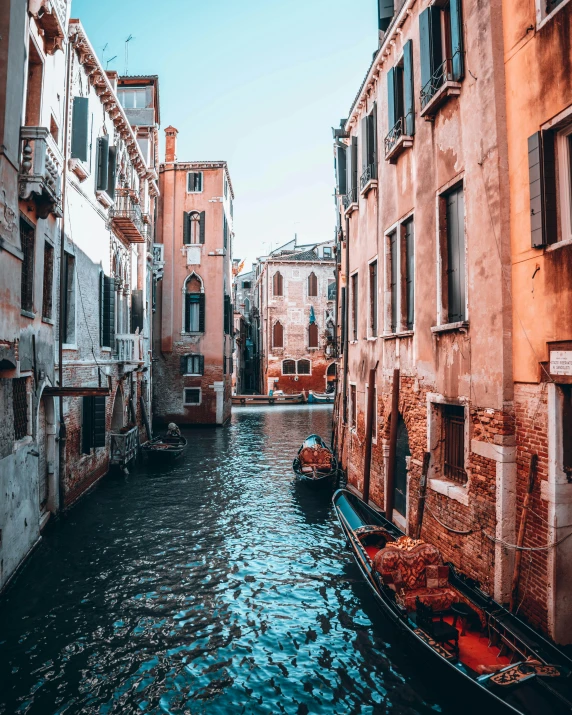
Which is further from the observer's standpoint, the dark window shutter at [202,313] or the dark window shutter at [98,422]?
the dark window shutter at [202,313]

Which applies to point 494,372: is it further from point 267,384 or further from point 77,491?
point 267,384

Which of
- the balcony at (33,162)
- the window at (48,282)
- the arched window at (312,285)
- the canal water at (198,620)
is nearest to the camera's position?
the canal water at (198,620)

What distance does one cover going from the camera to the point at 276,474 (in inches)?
630

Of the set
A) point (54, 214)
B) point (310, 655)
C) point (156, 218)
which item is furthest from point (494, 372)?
point (156, 218)

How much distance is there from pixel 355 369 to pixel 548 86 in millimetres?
8226

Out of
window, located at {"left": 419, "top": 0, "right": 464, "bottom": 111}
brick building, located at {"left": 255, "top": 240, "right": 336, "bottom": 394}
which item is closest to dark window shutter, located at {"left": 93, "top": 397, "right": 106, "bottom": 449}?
window, located at {"left": 419, "top": 0, "right": 464, "bottom": 111}

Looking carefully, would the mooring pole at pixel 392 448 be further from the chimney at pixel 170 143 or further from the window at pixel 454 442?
the chimney at pixel 170 143

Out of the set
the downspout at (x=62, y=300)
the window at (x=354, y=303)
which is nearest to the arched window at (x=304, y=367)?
the window at (x=354, y=303)

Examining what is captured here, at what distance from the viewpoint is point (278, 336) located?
1687 inches

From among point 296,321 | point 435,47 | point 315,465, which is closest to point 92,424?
point 315,465

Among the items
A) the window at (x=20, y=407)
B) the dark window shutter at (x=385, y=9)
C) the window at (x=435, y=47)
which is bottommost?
the window at (x=20, y=407)

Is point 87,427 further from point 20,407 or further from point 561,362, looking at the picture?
point 561,362

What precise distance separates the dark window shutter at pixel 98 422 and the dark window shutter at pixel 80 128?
527cm

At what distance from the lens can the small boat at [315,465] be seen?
13.5 m
